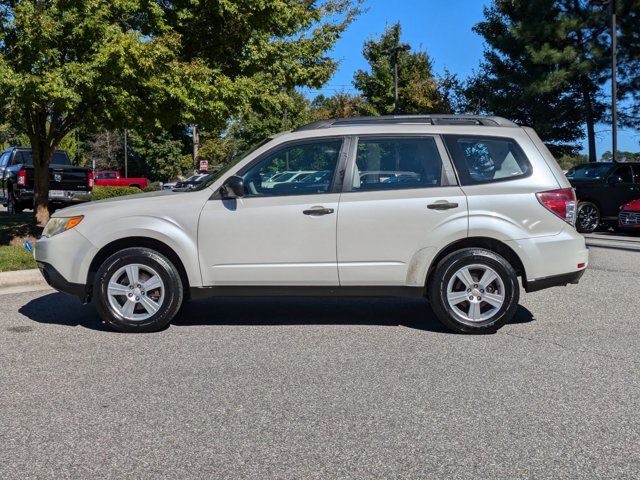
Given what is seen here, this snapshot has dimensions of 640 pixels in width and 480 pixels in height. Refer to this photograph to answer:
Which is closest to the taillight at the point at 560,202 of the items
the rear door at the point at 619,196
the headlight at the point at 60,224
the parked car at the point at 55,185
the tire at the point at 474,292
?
the tire at the point at 474,292

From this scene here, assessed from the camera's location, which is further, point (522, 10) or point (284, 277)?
point (522, 10)

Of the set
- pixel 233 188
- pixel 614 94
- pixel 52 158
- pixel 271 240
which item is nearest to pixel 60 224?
pixel 233 188

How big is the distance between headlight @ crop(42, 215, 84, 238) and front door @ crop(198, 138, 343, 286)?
3.83 feet

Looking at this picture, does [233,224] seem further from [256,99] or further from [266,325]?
[256,99]

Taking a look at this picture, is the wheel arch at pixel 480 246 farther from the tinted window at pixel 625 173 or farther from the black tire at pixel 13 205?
the black tire at pixel 13 205

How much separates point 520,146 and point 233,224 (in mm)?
2687

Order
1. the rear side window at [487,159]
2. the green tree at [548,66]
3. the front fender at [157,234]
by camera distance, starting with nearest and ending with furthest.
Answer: the front fender at [157,234] < the rear side window at [487,159] < the green tree at [548,66]

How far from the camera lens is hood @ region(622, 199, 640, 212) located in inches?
640

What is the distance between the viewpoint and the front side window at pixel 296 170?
20.8ft

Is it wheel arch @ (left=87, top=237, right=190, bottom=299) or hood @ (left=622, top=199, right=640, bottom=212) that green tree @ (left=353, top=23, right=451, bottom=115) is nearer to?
hood @ (left=622, top=199, right=640, bottom=212)

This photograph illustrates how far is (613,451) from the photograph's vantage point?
3646mm

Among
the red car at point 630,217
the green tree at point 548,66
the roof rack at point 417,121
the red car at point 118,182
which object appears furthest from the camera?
the red car at point 118,182

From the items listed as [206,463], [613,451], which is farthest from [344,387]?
[613,451]

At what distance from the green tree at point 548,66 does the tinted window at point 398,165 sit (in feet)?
84.0
